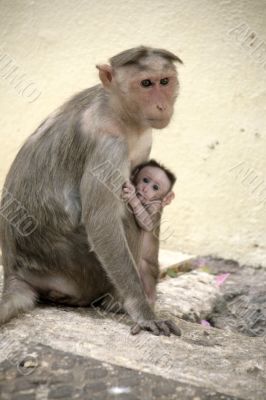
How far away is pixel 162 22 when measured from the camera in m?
6.95

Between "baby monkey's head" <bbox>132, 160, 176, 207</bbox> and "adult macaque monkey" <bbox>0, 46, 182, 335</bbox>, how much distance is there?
0.12 m

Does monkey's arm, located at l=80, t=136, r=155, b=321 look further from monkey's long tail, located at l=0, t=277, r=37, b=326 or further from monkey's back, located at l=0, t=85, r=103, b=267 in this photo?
monkey's long tail, located at l=0, t=277, r=37, b=326

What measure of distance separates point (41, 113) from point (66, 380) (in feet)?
14.5

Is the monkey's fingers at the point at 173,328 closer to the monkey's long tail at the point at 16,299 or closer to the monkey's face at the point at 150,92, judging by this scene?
the monkey's long tail at the point at 16,299

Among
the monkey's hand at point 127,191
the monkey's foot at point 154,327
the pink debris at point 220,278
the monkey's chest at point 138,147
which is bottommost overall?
the pink debris at point 220,278

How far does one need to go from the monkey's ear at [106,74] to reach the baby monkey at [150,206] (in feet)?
2.37

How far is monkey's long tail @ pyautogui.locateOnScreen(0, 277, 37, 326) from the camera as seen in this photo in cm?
434

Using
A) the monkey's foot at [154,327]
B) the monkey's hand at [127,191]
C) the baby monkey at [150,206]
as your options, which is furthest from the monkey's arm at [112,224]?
the baby monkey at [150,206]

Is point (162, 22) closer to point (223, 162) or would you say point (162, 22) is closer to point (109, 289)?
point (223, 162)

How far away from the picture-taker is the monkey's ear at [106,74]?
14.6 ft

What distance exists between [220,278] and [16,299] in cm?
268

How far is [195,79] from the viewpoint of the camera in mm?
6938

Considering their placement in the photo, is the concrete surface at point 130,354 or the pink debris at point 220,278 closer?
the concrete surface at point 130,354

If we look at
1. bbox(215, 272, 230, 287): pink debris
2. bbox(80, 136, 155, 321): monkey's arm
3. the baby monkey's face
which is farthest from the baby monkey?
bbox(215, 272, 230, 287): pink debris
